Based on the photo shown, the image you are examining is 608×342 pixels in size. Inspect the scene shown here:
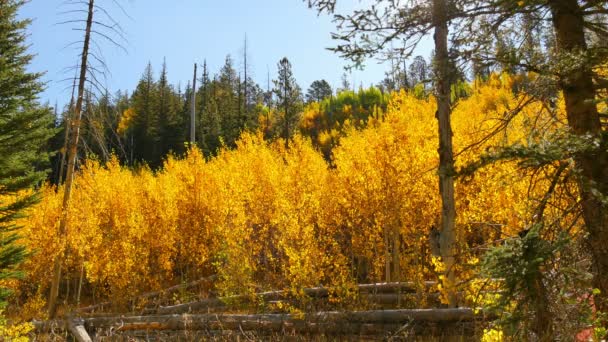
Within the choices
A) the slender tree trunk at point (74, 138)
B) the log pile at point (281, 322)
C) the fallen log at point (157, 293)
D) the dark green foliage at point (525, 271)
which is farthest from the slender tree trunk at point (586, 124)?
the fallen log at point (157, 293)

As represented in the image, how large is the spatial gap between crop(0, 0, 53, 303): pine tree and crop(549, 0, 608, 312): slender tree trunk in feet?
51.2

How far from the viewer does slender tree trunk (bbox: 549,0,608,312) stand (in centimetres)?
342

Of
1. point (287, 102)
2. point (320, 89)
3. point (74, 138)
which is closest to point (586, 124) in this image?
point (74, 138)

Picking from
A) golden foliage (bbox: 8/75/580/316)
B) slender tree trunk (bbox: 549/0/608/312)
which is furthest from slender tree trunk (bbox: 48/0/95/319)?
slender tree trunk (bbox: 549/0/608/312)

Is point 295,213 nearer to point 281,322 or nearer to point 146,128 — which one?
point 281,322

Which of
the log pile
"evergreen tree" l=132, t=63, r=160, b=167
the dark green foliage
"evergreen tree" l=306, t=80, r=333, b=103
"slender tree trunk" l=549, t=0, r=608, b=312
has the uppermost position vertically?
"evergreen tree" l=306, t=80, r=333, b=103

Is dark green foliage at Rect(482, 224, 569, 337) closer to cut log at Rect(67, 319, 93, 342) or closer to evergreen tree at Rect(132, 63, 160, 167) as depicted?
cut log at Rect(67, 319, 93, 342)

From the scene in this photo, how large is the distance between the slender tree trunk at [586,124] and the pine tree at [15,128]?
615 inches

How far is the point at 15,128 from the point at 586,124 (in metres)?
16.9

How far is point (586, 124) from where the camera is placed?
12.3 feet

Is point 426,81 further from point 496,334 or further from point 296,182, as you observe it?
point 296,182

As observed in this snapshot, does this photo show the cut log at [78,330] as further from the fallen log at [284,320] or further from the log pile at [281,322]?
the fallen log at [284,320]

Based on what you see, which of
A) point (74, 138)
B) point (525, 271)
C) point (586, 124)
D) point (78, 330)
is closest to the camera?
point (525, 271)

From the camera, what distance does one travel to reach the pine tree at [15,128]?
1442cm
